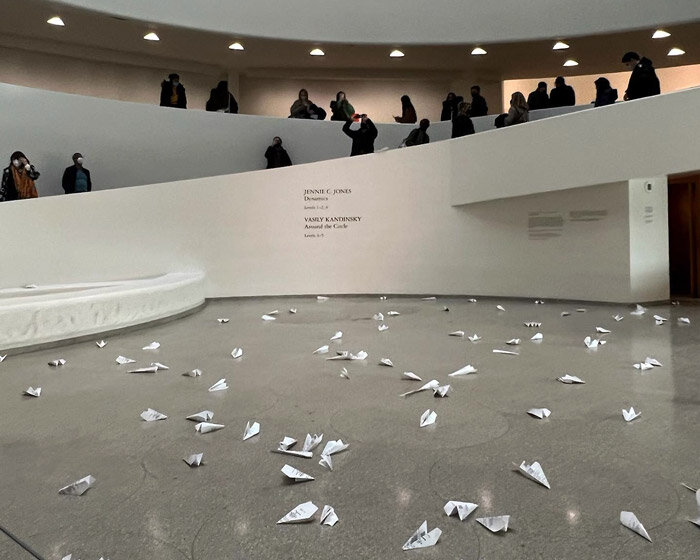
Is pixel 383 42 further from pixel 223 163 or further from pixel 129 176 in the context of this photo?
pixel 129 176

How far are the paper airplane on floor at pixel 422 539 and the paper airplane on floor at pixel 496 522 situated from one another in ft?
0.57

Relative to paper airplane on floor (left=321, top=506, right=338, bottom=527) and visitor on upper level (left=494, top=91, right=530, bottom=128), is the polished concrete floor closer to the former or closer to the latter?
paper airplane on floor (left=321, top=506, right=338, bottom=527)

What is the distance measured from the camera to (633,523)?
1.98m

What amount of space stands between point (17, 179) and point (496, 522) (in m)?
10.8

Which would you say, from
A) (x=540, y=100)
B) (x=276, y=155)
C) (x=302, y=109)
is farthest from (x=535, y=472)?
(x=302, y=109)

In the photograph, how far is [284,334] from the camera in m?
6.54

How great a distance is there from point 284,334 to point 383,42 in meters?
10.7

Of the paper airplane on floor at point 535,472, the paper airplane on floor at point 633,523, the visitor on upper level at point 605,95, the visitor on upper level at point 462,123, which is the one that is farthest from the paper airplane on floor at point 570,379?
the visitor on upper level at point 605,95

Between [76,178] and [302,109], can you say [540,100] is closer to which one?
[302,109]

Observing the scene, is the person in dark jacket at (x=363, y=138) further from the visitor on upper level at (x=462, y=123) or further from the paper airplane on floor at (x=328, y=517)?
the paper airplane on floor at (x=328, y=517)

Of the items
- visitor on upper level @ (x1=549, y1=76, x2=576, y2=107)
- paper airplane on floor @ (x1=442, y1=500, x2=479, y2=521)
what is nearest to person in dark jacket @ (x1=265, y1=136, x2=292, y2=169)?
visitor on upper level @ (x1=549, y1=76, x2=576, y2=107)

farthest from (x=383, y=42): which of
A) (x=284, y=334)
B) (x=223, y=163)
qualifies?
(x=284, y=334)

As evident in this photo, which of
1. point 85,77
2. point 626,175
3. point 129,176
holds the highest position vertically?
point 85,77

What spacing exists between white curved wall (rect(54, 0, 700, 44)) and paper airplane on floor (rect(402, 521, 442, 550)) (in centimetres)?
1399
